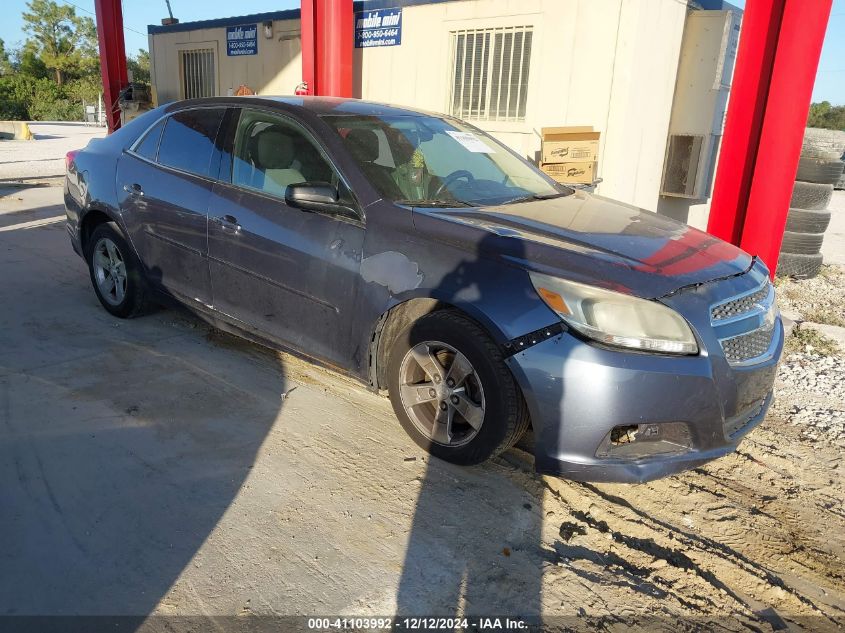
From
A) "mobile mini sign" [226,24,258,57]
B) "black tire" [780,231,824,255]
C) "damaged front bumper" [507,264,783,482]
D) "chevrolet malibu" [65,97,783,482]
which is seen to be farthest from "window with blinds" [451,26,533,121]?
"damaged front bumper" [507,264,783,482]

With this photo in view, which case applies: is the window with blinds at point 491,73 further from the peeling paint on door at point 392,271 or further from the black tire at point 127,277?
the peeling paint on door at point 392,271

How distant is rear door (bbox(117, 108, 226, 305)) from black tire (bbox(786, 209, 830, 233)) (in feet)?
21.6

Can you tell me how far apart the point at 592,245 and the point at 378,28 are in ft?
24.4

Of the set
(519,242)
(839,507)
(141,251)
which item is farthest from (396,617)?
(141,251)

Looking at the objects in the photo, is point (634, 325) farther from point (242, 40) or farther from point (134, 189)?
point (242, 40)

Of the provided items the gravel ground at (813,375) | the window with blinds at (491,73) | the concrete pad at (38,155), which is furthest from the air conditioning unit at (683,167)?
the concrete pad at (38,155)

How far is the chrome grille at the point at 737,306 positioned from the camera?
2.67m

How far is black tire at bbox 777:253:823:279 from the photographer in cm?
761

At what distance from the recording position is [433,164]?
3684 millimetres

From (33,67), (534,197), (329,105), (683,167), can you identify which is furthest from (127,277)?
(33,67)

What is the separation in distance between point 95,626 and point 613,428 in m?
1.94

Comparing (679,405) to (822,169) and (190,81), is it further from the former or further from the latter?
(190,81)

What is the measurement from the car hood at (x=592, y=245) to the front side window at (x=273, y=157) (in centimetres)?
77

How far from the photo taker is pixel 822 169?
24.7 feet
